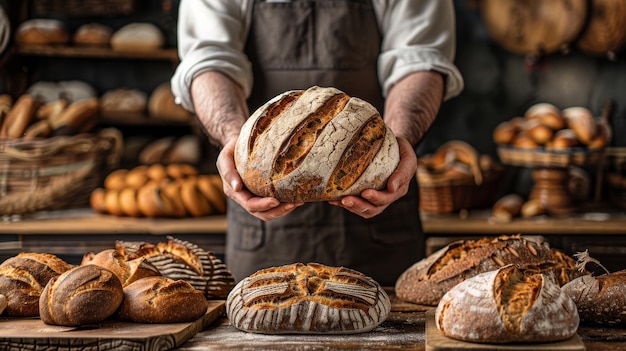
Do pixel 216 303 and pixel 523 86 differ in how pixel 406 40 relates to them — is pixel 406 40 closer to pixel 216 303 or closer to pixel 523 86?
pixel 216 303

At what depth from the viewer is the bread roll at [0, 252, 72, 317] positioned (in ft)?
5.13

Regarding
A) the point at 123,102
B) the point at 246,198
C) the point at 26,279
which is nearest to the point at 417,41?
the point at 246,198

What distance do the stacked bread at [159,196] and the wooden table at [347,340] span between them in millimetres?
1905

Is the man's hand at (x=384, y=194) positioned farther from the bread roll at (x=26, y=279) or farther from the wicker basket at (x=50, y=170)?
the wicker basket at (x=50, y=170)

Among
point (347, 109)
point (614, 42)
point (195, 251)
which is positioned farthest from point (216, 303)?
point (614, 42)

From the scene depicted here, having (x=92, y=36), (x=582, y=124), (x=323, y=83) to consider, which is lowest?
(x=582, y=124)

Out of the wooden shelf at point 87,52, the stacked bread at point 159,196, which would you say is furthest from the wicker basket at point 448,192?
the wooden shelf at point 87,52

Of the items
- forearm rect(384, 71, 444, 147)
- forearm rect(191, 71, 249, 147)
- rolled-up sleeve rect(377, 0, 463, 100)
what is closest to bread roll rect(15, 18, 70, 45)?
forearm rect(191, 71, 249, 147)

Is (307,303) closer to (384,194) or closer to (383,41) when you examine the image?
(384,194)

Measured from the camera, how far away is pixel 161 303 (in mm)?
1488

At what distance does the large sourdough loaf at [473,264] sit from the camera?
5.62 ft

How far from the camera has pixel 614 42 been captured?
147 inches

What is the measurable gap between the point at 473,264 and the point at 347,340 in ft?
1.31

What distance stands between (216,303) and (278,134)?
0.37m
